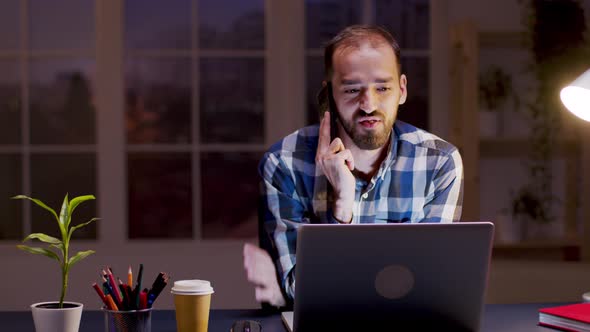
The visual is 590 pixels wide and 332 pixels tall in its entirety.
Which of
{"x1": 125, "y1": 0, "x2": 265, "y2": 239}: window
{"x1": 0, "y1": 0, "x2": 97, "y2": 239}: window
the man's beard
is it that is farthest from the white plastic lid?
{"x1": 125, "y1": 0, "x2": 265, "y2": 239}: window

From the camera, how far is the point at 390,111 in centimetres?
206

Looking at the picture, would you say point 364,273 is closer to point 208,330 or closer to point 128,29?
point 208,330

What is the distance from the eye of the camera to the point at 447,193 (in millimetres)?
1987

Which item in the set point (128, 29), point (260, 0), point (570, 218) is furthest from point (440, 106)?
point (128, 29)

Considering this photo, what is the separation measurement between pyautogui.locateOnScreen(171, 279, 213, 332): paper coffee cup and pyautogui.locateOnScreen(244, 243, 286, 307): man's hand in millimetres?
372

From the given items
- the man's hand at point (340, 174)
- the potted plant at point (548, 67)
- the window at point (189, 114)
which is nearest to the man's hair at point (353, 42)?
the man's hand at point (340, 174)

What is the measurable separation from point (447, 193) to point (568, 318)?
→ 0.63 metres

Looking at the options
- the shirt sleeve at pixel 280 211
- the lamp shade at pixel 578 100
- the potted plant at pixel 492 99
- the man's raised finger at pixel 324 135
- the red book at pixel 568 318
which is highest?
the potted plant at pixel 492 99

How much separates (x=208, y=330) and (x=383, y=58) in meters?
1.01

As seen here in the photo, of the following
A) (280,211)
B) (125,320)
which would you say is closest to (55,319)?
(125,320)

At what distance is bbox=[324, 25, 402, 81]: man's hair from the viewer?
6.97 ft

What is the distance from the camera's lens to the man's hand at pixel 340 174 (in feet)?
6.16

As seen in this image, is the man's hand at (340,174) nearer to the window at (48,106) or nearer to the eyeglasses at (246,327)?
the eyeglasses at (246,327)

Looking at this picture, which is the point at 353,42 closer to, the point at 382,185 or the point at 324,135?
the point at 324,135
